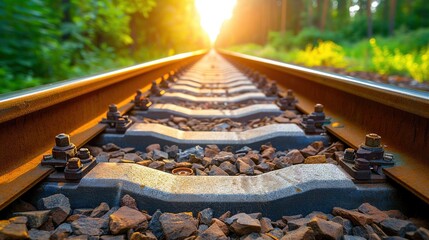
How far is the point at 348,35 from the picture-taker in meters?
34.0

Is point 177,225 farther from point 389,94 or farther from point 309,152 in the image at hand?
point 389,94

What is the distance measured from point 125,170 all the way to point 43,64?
5229 mm

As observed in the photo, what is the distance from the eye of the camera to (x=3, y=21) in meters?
5.39

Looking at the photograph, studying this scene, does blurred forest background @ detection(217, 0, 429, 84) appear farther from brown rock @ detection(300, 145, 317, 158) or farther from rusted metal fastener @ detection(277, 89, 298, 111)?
brown rock @ detection(300, 145, 317, 158)

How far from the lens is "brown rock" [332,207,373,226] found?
1.40 meters

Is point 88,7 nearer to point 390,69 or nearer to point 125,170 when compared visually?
point 390,69

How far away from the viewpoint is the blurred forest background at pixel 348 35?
29.2 ft

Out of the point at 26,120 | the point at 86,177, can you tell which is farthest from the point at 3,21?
the point at 86,177

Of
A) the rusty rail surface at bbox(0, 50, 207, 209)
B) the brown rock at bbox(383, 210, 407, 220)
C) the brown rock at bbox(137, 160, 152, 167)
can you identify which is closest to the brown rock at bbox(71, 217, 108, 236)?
the rusty rail surface at bbox(0, 50, 207, 209)

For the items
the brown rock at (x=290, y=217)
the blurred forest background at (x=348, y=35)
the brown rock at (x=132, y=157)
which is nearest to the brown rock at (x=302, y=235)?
the brown rock at (x=290, y=217)

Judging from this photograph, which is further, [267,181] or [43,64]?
Result: [43,64]

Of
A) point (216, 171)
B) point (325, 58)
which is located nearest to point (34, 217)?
point (216, 171)

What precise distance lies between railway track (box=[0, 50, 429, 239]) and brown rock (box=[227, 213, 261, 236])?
125mm

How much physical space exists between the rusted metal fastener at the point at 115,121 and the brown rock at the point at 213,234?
1395 mm
